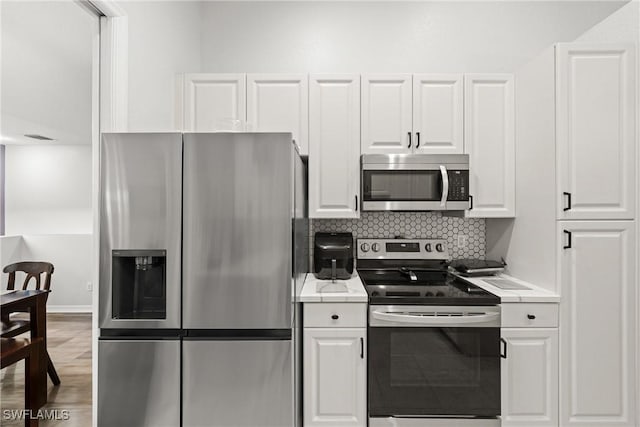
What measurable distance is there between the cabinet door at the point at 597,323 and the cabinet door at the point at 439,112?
0.84m

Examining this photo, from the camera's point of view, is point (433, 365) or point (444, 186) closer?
point (433, 365)

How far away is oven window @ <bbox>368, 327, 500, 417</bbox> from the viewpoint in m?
2.07

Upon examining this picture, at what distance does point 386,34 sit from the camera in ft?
9.29

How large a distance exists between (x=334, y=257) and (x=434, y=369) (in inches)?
33.6

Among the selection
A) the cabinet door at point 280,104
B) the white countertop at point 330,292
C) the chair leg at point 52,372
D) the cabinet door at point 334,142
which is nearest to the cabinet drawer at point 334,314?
the white countertop at point 330,292

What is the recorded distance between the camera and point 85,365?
165cm

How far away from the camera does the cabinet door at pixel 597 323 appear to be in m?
2.02

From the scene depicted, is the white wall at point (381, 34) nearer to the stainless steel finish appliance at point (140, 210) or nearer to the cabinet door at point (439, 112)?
the cabinet door at point (439, 112)

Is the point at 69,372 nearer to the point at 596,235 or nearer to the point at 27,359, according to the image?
the point at 27,359

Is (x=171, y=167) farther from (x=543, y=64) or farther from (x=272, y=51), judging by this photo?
(x=543, y=64)

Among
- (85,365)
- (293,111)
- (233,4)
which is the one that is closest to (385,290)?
(293,111)

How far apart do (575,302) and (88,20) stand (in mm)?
2820

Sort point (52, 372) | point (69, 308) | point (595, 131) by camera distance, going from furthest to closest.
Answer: point (595, 131) < point (69, 308) < point (52, 372)

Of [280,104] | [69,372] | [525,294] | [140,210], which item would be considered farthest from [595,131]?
[69,372]
